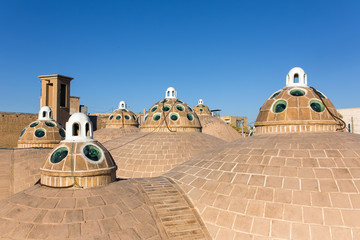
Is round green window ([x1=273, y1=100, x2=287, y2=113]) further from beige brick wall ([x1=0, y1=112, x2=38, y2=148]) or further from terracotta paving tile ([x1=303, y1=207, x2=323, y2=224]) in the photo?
beige brick wall ([x1=0, y1=112, x2=38, y2=148])

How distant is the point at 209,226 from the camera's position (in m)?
10.1

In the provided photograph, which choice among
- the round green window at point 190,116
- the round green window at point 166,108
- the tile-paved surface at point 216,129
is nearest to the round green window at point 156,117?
the round green window at point 166,108

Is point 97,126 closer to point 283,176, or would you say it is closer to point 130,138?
point 130,138

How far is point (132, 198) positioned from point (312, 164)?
785cm

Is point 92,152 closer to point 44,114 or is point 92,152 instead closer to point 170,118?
point 170,118

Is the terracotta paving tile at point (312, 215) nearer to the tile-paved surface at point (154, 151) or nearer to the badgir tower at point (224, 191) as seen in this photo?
the badgir tower at point (224, 191)

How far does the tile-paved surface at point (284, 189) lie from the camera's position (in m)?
8.57

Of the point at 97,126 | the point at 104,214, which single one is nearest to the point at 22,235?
the point at 104,214

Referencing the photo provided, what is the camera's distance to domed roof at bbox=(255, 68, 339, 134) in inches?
532

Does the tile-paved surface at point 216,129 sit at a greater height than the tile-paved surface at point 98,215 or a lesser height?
greater

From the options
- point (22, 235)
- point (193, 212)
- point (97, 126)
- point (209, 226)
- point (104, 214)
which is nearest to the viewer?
point (22, 235)

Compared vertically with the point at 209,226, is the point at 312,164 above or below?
above

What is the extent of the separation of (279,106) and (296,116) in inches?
45.3

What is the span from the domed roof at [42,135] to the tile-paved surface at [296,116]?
19.2 metres
